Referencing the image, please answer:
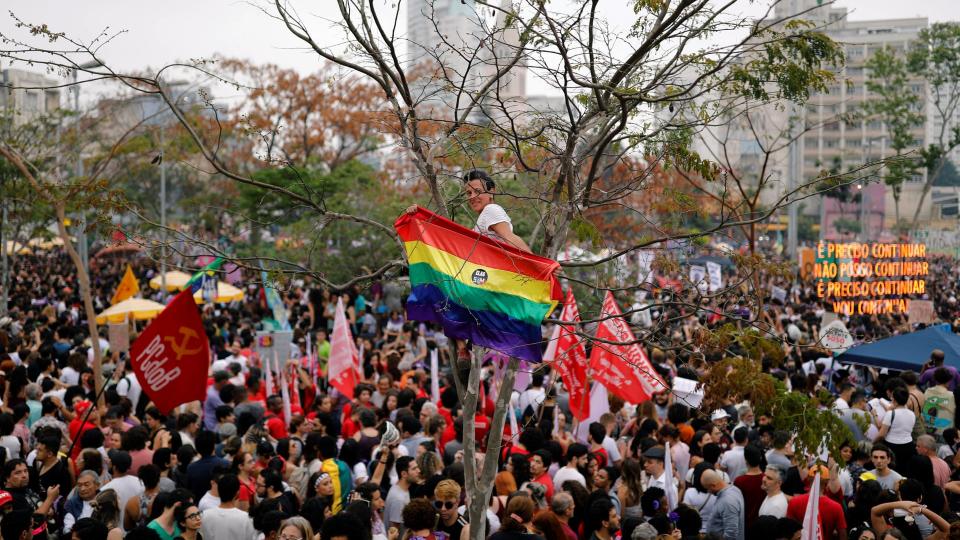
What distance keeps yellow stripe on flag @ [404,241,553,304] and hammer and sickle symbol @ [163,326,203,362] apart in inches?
145

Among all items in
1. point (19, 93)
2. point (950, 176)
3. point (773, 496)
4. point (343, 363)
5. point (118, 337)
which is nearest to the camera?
point (773, 496)

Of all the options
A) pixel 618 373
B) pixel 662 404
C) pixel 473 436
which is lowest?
pixel 662 404

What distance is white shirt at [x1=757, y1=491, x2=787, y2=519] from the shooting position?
778 cm

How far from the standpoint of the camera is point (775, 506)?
25.6ft

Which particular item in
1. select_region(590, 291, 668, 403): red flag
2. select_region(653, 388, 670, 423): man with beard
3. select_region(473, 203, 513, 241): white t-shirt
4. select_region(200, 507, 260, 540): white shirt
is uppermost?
select_region(473, 203, 513, 241): white t-shirt

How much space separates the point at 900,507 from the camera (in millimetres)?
7227

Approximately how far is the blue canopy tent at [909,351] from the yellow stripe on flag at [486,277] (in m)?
9.25

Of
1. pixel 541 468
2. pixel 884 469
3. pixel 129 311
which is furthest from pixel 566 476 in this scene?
pixel 129 311

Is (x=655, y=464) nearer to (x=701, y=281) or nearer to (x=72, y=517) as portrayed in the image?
(x=701, y=281)

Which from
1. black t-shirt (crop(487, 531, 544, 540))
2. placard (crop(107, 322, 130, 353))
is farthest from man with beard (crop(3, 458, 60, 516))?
placard (crop(107, 322, 130, 353))

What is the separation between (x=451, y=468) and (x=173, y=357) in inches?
92.4

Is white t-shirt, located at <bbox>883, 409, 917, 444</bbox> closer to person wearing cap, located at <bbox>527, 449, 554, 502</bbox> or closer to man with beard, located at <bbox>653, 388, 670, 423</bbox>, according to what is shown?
man with beard, located at <bbox>653, 388, 670, 423</bbox>

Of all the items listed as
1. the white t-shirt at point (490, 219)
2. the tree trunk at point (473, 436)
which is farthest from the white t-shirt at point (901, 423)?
the white t-shirt at point (490, 219)

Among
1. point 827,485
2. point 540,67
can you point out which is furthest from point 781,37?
point 827,485
